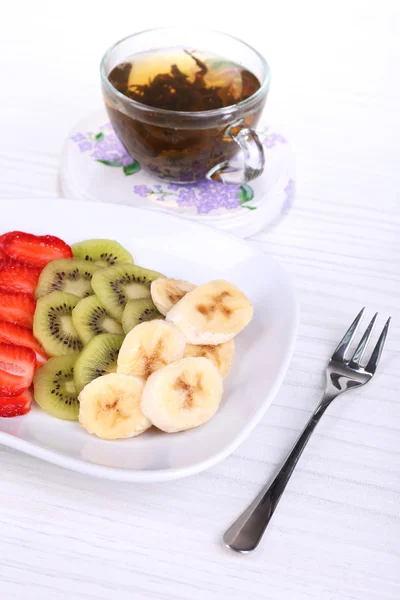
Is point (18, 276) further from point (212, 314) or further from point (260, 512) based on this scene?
point (260, 512)

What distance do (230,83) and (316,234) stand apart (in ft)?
1.42

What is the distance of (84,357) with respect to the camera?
124 cm

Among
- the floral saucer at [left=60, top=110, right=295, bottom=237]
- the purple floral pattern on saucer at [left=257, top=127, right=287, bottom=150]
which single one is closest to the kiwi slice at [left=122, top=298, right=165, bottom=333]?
the floral saucer at [left=60, top=110, right=295, bottom=237]

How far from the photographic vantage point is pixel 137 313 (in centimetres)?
132

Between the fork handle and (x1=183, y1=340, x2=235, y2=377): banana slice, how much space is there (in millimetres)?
175

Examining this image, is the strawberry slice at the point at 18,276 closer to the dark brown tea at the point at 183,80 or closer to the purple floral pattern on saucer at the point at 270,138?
the dark brown tea at the point at 183,80

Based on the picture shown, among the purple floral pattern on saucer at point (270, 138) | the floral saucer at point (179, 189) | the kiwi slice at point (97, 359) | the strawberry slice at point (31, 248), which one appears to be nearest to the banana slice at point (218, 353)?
the kiwi slice at point (97, 359)

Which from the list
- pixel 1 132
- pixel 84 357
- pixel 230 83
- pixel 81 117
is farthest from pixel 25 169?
pixel 84 357

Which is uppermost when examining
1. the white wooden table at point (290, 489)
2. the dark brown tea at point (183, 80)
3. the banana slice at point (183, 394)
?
the dark brown tea at point (183, 80)

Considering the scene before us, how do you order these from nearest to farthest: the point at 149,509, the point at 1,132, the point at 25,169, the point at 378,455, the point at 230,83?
the point at 149,509 < the point at 378,455 < the point at 230,83 < the point at 25,169 < the point at 1,132

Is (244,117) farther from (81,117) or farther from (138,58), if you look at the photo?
(81,117)

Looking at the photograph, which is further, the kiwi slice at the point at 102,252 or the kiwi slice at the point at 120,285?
the kiwi slice at the point at 102,252

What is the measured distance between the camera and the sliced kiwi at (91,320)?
4.31 feet

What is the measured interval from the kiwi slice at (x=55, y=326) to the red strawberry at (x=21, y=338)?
1 centimetres
